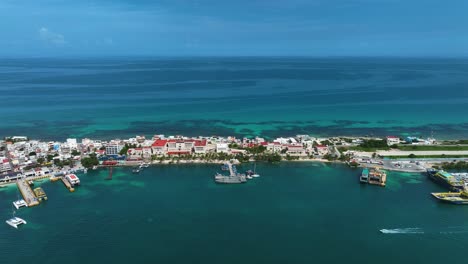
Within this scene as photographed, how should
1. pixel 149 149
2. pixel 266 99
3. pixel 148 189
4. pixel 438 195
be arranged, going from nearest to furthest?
pixel 438 195 < pixel 148 189 < pixel 149 149 < pixel 266 99

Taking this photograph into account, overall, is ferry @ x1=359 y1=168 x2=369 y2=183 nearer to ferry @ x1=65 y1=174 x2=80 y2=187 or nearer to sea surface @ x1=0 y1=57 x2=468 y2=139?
sea surface @ x1=0 y1=57 x2=468 y2=139

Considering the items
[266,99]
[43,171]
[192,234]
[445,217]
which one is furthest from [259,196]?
[266,99]

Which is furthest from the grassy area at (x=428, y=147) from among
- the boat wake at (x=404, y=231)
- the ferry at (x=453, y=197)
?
the boat wake at (x=404, y=231)

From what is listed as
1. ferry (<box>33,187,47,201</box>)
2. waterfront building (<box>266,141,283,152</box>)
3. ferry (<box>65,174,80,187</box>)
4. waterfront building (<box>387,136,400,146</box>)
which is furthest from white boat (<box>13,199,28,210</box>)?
waterfront building (<box>387,136,400,146</box>)

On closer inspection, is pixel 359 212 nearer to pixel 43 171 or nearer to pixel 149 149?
pixel 149 149

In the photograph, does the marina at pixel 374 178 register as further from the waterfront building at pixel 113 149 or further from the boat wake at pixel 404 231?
the waterfront building at pixel 113 149

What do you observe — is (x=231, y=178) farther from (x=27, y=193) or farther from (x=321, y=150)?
(x=27, y=193)
